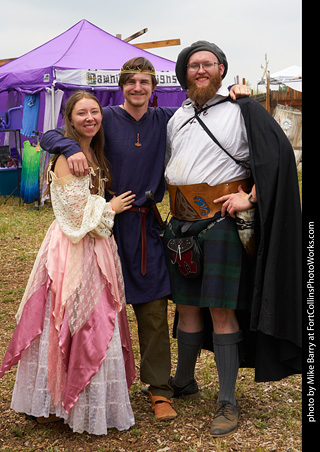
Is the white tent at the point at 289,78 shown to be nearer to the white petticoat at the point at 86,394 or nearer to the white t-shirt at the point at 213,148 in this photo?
the white t-shirt at the point at 213,148

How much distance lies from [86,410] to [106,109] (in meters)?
1.55

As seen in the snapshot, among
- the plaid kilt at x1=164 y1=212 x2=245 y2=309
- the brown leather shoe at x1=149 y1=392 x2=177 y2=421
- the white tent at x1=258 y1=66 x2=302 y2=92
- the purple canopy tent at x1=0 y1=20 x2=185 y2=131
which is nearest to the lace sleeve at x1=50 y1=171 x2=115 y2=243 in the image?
the plaid kilt at x1=164 y1=212 x2=245 y2=309

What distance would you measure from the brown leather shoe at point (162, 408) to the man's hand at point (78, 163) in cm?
130

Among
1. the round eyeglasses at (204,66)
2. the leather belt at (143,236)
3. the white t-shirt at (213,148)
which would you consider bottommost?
the leather belt at (143,236)

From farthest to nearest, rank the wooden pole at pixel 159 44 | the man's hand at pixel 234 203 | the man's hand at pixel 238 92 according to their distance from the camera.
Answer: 1. the wooden pole at pixel 159 44
2. the man's hand at pixel 238 92
3. the man's hand at pixel 234 203

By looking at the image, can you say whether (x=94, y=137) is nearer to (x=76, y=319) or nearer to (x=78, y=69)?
(x=76, y=319)

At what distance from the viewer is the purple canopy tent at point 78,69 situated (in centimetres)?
990

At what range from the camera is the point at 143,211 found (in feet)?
9.69

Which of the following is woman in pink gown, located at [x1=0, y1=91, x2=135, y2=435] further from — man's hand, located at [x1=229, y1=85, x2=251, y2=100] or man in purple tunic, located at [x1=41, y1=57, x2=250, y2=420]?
man's hand, located at [x1=229, y1=85, x2=251, y2=100]

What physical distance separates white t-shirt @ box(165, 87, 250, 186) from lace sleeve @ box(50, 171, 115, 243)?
46 centimetres

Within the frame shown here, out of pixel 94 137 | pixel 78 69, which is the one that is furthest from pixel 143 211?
pixel 78 69

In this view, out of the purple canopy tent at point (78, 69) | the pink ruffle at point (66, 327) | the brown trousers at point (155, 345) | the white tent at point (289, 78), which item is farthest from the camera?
the white tent at point (289, 78)

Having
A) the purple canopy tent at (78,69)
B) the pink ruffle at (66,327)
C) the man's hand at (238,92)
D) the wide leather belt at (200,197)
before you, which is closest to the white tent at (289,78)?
A: the purple canopy tent at (78,69)
